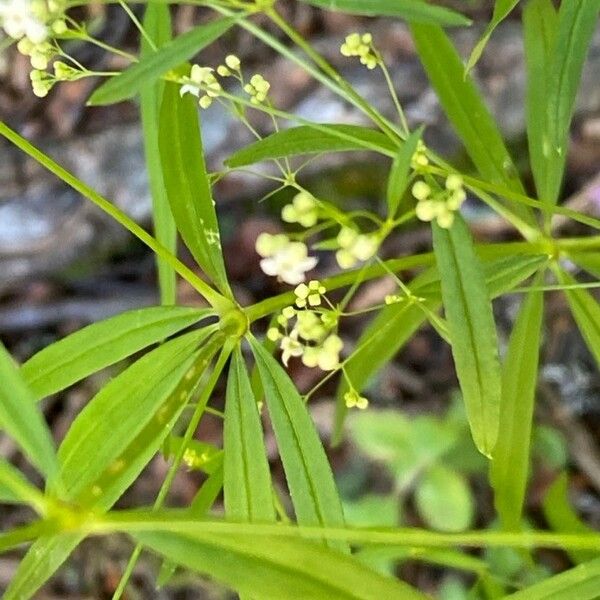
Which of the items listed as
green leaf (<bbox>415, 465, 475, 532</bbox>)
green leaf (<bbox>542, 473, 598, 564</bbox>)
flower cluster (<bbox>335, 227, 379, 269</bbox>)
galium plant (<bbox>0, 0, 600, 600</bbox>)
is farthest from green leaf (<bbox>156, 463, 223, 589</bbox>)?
green leaf (<bbox>415, 465, 475, 532</bbox>)

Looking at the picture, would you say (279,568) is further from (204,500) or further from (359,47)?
(359,47)

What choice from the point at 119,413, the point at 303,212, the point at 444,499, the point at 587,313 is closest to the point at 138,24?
the point at 303,212

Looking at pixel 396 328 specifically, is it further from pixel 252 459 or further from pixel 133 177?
pixel 133 177

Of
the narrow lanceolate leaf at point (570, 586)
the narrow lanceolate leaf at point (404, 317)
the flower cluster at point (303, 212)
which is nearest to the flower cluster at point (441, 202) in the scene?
the flower cluster at point (303, 212)

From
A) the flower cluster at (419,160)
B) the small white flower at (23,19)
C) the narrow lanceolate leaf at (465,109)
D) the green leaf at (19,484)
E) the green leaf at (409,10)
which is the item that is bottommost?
the green leaf at (19,484)

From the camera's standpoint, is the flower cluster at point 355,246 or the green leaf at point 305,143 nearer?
the flower cluster at point 355,246

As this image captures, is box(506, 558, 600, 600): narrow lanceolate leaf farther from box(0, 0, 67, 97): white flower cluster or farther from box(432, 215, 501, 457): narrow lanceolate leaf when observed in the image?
box(0, 0, 67, 97): white flower cluster

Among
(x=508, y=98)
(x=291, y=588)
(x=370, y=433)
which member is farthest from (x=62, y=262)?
(x=291, y=588)

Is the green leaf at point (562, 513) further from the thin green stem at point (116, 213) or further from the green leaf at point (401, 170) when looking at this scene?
the green leaf at point (401, 170)
